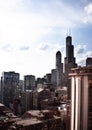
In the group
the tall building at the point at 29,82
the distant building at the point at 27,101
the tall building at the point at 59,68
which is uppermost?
the tall building at the point at 59,68

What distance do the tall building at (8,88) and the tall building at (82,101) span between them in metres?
56.1

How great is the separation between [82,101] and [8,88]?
63.9 meters

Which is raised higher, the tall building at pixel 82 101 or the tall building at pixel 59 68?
the tall building at pixel 59 68

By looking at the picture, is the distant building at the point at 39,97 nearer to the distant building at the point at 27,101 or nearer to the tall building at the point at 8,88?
the distant building at the point at 27,101

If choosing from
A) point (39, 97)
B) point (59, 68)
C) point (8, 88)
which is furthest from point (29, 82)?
point (39, 97)

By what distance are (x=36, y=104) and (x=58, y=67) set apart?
Answer: 5749cm

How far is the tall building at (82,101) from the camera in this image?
21156 mm

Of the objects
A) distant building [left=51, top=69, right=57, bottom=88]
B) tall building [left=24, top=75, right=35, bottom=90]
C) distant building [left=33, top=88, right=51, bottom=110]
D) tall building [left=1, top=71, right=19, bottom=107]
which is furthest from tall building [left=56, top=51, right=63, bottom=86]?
distant building [left=33, top=88, right=51, bottom=110]

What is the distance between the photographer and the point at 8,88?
83.5 metres

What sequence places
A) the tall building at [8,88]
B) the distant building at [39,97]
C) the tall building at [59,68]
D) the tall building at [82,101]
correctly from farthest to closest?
A: the tall building at [59,68]
the tall building at [8,88]
the distant building at [39,97]
the tall building at [82,101]

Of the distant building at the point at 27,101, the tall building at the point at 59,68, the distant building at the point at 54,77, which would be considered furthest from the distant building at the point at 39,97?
the tall building at the point at 59,68

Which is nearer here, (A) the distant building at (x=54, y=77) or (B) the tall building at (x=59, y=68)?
(A) the distant building at (x=54, y=77)

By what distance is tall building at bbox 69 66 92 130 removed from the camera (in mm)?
21156

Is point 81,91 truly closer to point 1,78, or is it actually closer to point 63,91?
point 63,91
